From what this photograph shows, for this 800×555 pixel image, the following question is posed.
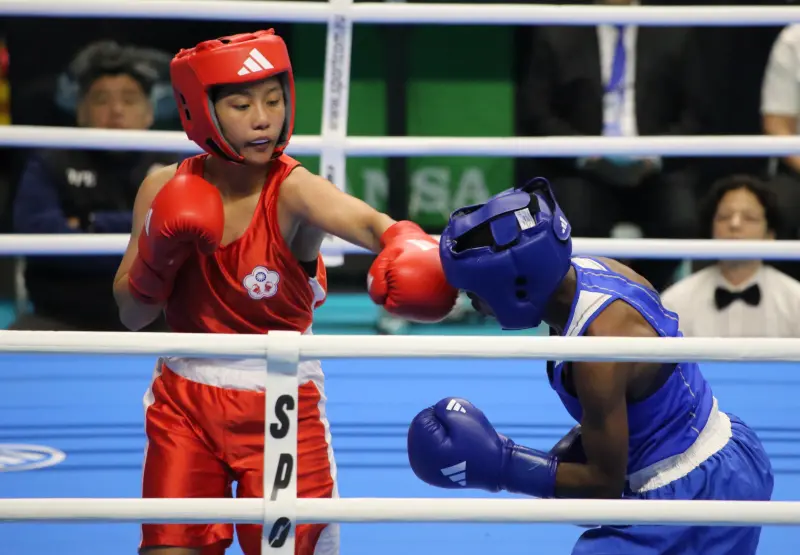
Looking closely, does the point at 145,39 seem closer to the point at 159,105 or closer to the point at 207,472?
the point at 159,105

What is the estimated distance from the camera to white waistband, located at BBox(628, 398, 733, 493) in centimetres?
213

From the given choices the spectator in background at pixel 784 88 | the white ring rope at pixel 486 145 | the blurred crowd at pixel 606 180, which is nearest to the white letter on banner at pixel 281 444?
the white ring rope at pixel 486 145

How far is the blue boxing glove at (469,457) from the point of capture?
2.03 metres

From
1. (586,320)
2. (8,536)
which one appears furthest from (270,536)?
(8,536)

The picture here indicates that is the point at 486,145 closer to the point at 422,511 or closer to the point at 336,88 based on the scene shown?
the point at 336,88

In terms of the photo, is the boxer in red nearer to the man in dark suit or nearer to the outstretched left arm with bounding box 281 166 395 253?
the outstretched left arm with bounding box 281 166 395 253

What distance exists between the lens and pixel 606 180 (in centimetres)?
465

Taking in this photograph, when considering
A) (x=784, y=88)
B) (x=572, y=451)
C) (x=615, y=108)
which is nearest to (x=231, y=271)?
(x=572, y=451)

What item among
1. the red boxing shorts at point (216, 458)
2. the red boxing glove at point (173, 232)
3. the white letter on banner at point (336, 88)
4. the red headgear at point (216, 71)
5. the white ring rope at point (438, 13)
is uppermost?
the white ring rope at point (438, 13)

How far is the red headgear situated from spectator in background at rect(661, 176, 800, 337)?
268cm

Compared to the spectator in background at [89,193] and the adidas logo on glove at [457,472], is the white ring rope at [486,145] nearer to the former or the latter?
the spectator in background at [89,193]

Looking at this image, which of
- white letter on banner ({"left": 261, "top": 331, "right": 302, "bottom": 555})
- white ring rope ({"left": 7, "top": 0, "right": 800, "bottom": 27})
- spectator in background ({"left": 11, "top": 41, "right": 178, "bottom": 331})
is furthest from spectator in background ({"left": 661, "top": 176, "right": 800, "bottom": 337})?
white letter on banner ({"left": 261, "top": 331, "right": 302, "bottom": 555})

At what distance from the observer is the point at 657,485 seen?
2.13 meters

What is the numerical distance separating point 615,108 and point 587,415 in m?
2.92
